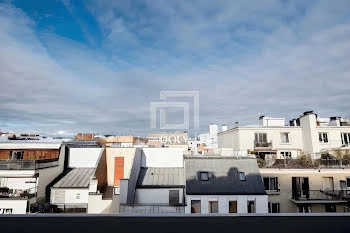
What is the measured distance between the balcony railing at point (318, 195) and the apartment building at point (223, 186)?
1.73 meters

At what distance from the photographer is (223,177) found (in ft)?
27.5

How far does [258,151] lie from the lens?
1303 cm

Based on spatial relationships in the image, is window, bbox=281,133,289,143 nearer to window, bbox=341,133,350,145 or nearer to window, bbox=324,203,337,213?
window, bbox=341,133,350,145

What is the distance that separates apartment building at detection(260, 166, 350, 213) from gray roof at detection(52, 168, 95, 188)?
7.44 meters

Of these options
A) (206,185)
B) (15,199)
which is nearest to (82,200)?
(15,199)

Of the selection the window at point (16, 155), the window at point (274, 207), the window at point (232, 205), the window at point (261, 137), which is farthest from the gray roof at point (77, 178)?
the window at point (261, 137)

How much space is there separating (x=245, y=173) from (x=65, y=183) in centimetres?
748

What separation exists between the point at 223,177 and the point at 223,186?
405 mm

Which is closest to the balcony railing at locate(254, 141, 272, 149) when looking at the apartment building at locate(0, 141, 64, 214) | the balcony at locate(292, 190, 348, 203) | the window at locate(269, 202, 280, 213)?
the balcony at locate(292, 190, 348, 203)

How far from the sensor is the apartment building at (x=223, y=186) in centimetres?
772

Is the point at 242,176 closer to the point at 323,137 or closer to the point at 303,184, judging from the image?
the point at 303,184

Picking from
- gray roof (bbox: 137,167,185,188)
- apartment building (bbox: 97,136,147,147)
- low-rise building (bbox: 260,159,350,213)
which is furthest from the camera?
apartment building (bbox: 97,136,147,147)

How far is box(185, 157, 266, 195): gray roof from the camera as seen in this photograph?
790 cm
